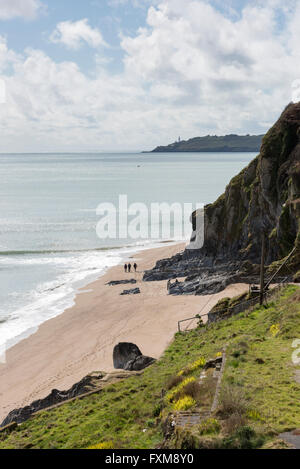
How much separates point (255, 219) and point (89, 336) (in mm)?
19077

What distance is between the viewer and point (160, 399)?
1360 centimetres

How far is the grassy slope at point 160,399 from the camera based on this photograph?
34.8ft

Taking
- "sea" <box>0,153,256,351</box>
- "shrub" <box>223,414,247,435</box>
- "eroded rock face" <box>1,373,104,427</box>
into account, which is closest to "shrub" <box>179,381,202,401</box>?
"shrub" <box>223,414,247,435</box>

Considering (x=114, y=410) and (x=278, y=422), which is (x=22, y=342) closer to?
(x=114, y=410)

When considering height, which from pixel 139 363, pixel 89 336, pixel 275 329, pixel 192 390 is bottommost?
pixel 89 336

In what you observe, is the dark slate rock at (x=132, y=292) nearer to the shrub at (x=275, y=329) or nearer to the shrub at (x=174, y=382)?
the shrub at (x=275, y=329)

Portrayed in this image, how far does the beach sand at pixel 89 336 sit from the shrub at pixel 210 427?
1273 centimetres

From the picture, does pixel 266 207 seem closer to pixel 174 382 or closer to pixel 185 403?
pixel 174 382

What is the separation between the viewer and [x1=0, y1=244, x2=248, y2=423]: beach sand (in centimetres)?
2186

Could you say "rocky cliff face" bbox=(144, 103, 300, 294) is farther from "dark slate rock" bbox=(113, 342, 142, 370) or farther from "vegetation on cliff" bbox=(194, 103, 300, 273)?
"dark slate rock" bbox=(113, 342, 142, 370)

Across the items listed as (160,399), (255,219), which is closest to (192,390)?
(160,399)

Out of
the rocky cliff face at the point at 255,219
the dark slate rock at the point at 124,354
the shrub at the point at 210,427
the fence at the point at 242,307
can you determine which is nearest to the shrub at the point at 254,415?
the shrub at the point at 210,427

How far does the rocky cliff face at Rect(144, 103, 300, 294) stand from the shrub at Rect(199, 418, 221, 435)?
20275 millimetres
